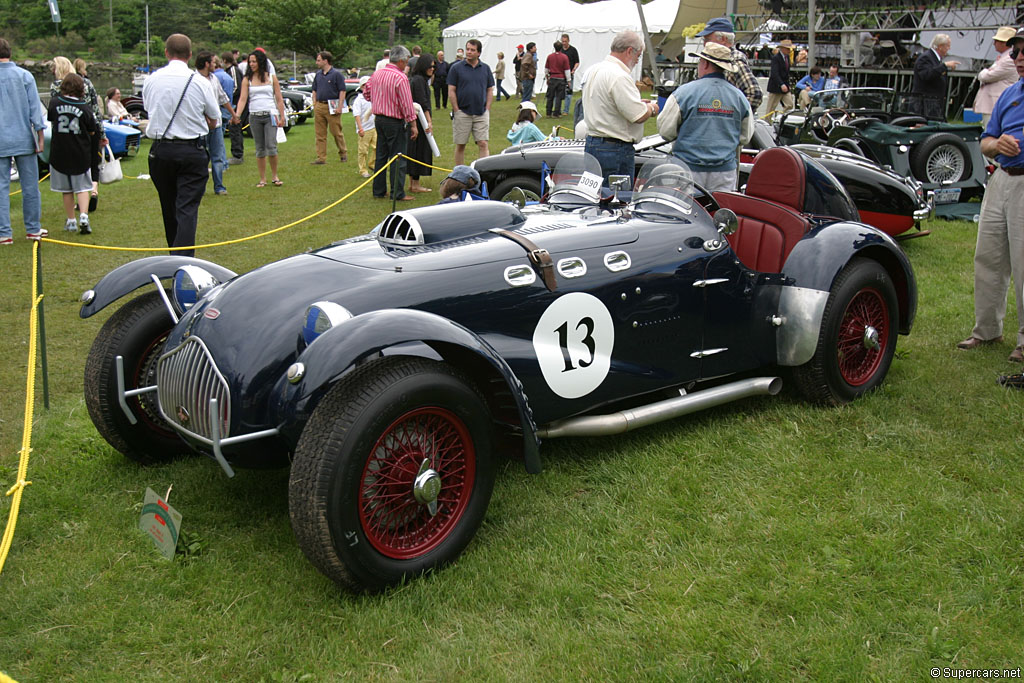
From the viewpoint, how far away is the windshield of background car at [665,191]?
15.3 ft

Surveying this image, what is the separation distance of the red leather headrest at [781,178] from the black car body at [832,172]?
2.66m

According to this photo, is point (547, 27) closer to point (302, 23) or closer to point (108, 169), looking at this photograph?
point (108, 169)

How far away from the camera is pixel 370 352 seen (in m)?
3.10

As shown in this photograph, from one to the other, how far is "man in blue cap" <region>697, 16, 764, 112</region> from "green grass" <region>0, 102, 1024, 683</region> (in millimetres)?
3115

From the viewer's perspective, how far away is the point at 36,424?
15.8 ft

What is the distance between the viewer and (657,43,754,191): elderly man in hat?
6.45 m

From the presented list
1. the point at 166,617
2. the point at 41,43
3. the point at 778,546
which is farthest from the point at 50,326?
the point at 41,43

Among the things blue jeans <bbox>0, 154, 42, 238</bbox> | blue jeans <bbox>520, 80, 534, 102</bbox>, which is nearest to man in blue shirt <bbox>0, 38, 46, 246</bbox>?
blue jeans <bbox>0, 154, 42, 238</bbox>

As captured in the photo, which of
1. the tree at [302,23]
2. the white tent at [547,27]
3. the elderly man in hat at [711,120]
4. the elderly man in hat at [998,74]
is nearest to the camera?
the elderly man in hat at [711,120]

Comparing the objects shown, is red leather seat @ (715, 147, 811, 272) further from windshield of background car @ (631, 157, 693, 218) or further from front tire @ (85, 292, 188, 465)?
front tire @ (85, 292, 188, 465)

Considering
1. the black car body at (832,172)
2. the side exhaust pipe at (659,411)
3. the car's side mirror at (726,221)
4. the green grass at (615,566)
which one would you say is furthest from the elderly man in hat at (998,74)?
the side exhaust pipe at (659,411)

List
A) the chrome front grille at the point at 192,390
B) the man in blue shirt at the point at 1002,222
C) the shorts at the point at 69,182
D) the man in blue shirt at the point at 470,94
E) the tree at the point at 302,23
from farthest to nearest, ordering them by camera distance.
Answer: the tree at the point at 302,23
the man in blue shirt at the point at 470,94
the shorts at the point at 69,182
the man in blue shirt at the point at 1002,222
the chrome front grille at the point at 192,390

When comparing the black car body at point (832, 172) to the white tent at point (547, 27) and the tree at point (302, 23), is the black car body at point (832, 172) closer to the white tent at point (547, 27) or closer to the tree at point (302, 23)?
the white tent at point (547, 27)

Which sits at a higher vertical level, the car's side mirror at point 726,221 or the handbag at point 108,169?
the car's side mirror at point 726,221
